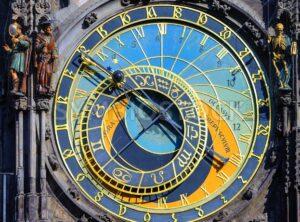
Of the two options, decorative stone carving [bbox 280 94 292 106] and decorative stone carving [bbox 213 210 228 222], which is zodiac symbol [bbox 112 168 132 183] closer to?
decorative stone carving [bbox 213 210 228 222]

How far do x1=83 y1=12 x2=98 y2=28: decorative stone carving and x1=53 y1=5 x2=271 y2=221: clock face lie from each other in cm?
14

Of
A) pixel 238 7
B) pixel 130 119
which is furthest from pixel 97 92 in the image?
pixel 238 7

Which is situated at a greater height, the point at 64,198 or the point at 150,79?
the point at 150,79

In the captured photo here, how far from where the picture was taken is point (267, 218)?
2395 centimetres

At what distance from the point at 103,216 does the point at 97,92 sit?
5.34 ft

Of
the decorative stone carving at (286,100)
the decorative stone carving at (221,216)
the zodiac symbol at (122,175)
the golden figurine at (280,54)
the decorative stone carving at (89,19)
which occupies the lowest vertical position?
the decorative stone carving at (221,216)

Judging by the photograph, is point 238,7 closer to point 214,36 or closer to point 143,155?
point 214,36

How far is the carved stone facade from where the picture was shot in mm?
23531

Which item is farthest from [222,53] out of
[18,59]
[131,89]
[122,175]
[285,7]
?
[18,59]

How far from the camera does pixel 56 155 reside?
2380cm

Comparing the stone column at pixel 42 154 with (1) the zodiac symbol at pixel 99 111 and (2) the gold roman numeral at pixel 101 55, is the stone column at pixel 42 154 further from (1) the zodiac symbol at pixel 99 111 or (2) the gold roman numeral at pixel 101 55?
(2) the gold roman numeral at pixel 101 55

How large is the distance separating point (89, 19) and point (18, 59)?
1.10 m

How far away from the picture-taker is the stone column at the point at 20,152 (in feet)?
76.5

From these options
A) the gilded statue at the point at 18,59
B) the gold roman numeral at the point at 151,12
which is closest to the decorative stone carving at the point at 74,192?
the gilded statue at the point at 18,59
